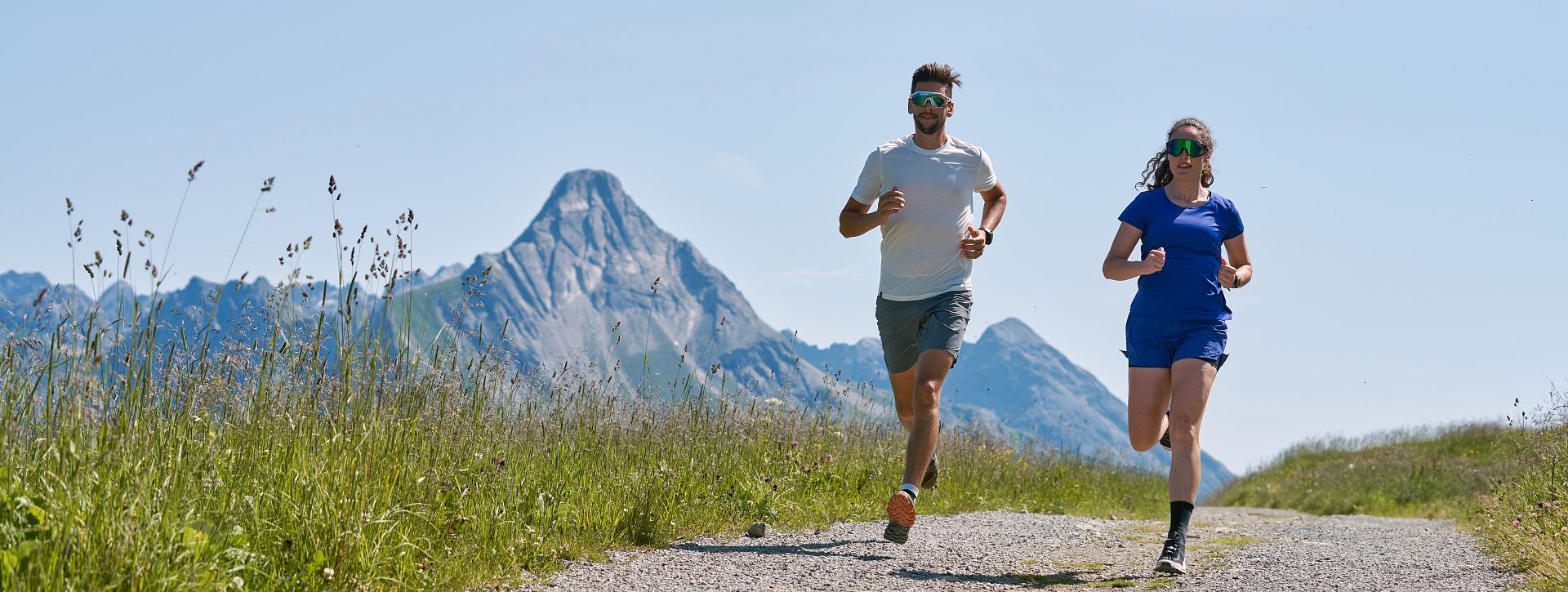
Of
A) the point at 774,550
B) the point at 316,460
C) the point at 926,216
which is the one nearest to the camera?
the point at 316,460

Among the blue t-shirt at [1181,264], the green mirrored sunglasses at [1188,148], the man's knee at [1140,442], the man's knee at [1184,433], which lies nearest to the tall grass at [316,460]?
the man's knee at [1140,442]

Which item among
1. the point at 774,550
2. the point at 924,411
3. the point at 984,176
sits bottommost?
the point at 774,550

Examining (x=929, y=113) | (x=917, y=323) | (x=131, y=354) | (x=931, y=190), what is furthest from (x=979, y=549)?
(x=131, y=354)

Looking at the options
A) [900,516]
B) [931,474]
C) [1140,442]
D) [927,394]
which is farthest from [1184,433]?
[931,474]

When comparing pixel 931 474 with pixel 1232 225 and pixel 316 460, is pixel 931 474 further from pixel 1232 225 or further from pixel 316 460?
pixel 316 460

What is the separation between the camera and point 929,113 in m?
6.20

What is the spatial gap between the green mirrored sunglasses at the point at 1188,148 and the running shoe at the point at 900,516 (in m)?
2.18

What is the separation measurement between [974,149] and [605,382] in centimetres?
250

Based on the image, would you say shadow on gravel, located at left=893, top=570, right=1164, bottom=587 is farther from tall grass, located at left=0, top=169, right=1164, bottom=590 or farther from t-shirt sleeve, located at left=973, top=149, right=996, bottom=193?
t-shirt sleeve, located at left=973, top=149, right=996, bottom=193

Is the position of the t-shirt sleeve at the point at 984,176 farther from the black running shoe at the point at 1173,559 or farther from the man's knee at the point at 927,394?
the black running shoe at the point at 1173,559

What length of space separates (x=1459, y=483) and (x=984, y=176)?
11.8 metres

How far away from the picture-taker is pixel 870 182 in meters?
6.31

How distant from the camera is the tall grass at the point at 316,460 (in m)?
3.41

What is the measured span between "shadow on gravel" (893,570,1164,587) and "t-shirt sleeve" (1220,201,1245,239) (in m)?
1.79
